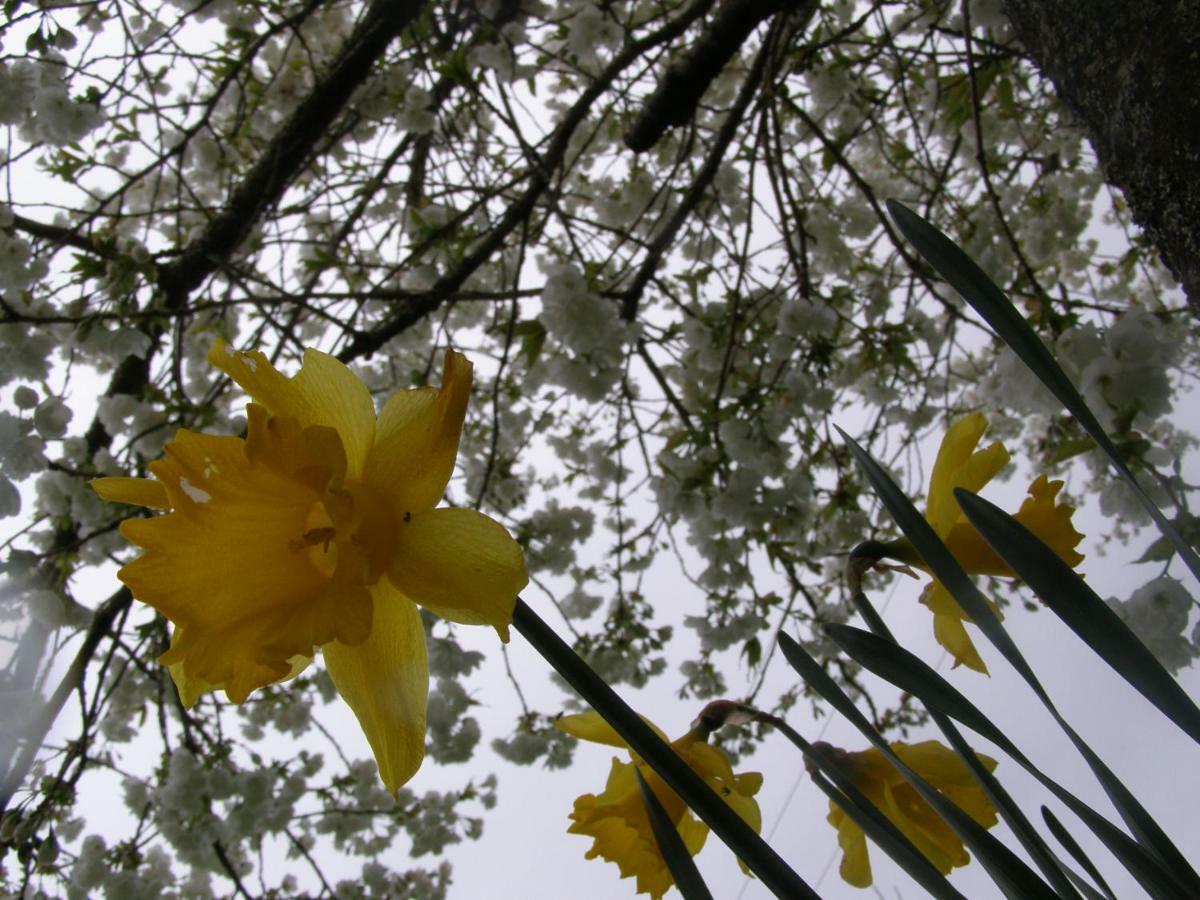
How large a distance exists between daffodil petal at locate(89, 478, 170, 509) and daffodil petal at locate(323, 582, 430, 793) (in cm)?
13

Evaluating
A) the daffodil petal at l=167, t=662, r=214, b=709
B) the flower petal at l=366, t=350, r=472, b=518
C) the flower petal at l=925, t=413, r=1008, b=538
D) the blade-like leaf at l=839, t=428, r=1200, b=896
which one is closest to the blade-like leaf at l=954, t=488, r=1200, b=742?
the blade-like leaf at l=839, t=428, r=1200, b=896

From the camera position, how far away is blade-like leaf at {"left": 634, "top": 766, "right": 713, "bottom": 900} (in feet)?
1.22

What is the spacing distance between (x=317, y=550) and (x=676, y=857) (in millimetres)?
Result: 255

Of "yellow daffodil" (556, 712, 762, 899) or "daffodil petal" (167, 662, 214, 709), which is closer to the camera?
"daffodil petal" (167, 662, 214, 709)

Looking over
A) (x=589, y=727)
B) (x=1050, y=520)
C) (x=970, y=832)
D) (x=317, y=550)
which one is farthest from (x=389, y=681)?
(x=1050, y=520)

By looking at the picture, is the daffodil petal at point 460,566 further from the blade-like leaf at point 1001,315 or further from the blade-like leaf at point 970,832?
the blade-like leaf at point 1001,315

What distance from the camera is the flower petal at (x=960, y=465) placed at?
1.59 feet

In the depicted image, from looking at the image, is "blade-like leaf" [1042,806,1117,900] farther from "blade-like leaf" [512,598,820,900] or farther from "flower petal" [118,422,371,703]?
"flower petal" [118,422,371,703]

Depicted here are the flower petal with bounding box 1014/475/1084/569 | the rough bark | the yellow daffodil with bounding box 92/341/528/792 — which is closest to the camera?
the yellow daffodil with bounding box 92/341/528/792

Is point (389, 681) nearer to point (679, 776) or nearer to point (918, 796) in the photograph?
point (679, 776)

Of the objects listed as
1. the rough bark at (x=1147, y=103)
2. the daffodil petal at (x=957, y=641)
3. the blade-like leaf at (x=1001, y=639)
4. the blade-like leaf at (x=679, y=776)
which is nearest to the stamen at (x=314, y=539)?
the blade-like leaf at (x=679, y=776)

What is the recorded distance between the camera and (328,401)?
473 mm

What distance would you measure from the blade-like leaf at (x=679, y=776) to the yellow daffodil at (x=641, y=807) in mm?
238

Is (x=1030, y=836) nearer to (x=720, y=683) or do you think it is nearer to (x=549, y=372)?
(x=549, y=372)
